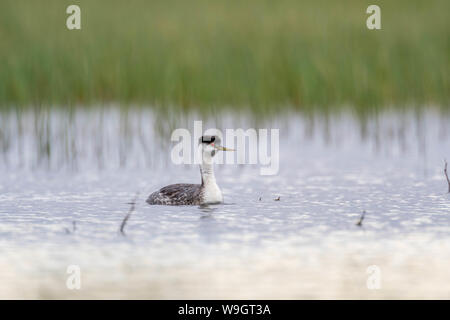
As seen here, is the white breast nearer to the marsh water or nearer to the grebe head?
the marsh water

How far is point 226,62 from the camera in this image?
15859mm

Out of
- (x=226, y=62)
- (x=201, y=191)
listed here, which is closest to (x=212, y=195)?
(x=201, y=191)

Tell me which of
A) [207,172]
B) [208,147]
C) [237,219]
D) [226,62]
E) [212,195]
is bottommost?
[237,219]

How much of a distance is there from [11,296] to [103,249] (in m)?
1.44

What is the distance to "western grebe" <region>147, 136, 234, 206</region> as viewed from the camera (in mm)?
10281

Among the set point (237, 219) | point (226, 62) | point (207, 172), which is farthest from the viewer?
point (226, 62)

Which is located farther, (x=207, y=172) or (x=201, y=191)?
(x=207, y=172)

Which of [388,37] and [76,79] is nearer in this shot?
[76,79]

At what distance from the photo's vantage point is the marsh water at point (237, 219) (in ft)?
22.8

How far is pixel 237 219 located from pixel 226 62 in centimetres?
690

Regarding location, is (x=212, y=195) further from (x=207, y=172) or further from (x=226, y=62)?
(x=226, y=62)

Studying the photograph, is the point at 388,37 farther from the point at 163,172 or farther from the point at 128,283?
the point at 128,283

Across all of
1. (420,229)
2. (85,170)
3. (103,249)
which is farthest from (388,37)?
(103,249)
